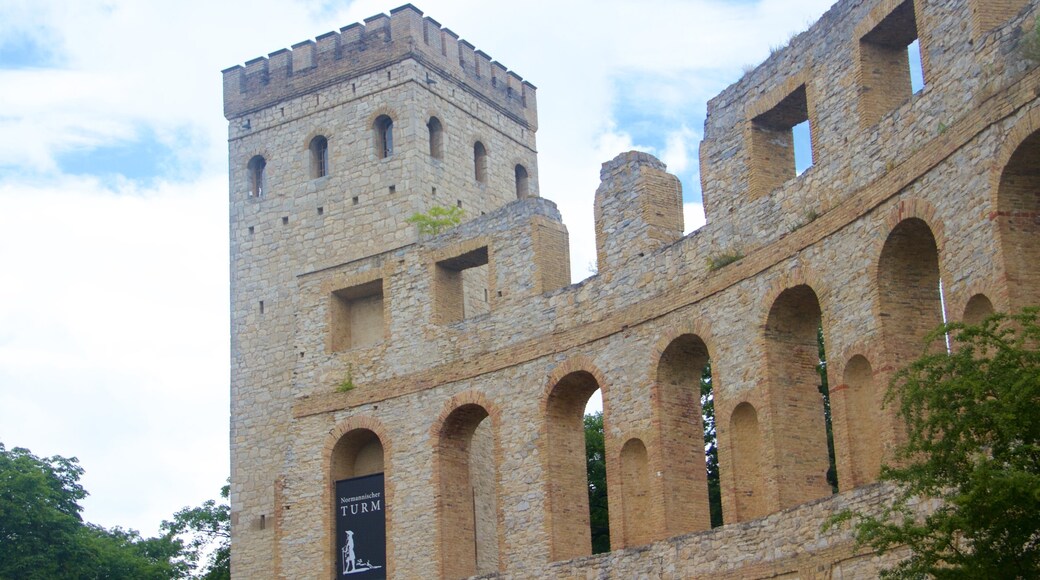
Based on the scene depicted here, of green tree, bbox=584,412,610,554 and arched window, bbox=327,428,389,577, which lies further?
green tree, bbox=584,412,610,554

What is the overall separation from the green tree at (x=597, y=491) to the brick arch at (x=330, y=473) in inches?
295

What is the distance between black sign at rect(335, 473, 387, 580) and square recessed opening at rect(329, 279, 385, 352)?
115 inches

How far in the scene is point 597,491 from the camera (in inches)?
1463

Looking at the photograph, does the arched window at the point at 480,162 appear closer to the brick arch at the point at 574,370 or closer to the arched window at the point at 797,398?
the brick arch at the point at 574,370

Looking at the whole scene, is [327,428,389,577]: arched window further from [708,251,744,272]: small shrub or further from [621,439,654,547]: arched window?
[708,251,744,272]: small shrub

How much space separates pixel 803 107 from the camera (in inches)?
998

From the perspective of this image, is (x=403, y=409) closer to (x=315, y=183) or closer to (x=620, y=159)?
(x=620, y=159)

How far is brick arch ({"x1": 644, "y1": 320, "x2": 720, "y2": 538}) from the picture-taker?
25297mm

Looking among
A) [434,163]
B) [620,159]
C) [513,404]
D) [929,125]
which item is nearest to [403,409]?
[513,404]

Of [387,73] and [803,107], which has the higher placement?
[387,73]

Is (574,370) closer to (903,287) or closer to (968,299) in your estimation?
(903,287)

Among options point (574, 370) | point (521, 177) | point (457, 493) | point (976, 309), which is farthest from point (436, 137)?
Answer: point (976, 309)

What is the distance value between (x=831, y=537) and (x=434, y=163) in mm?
17990

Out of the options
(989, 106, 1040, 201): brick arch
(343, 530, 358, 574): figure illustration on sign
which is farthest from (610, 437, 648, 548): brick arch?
(989, 106, 1040, 201): brick arch
